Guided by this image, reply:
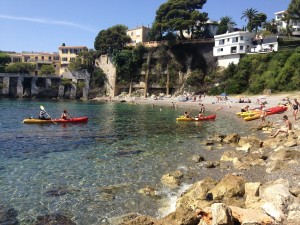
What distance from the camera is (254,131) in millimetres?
29391

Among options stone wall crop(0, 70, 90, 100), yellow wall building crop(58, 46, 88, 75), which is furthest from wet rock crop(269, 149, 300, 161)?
yellow wall building crop(58, 46, 88, 75)

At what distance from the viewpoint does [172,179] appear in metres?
14.7

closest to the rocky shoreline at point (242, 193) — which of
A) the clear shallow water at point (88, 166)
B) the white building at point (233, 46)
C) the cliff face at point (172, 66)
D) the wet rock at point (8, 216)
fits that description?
the clear shallow water at point (88, 166)

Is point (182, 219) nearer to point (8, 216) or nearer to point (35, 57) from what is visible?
point (8, 216)

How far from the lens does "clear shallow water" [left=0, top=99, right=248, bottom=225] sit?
475 inches

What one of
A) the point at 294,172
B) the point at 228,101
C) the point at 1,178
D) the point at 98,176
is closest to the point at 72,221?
the point at 98,176

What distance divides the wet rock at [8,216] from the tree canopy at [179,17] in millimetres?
66939

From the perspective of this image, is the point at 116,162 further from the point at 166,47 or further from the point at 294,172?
the point at 166,47

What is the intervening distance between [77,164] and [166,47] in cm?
6538

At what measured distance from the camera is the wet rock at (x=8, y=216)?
35.0ft

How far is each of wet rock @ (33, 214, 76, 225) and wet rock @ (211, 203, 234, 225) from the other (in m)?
4.93

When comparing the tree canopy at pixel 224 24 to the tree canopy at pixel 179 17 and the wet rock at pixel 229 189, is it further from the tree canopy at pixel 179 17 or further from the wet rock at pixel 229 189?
the wet rock at pixel 229 189

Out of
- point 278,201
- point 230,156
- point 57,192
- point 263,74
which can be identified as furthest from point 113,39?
point 278,201

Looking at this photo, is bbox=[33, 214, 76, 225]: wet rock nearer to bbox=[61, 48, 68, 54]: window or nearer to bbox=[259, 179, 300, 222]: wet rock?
bbox=[259, 179, 300, 222]: wet rock
